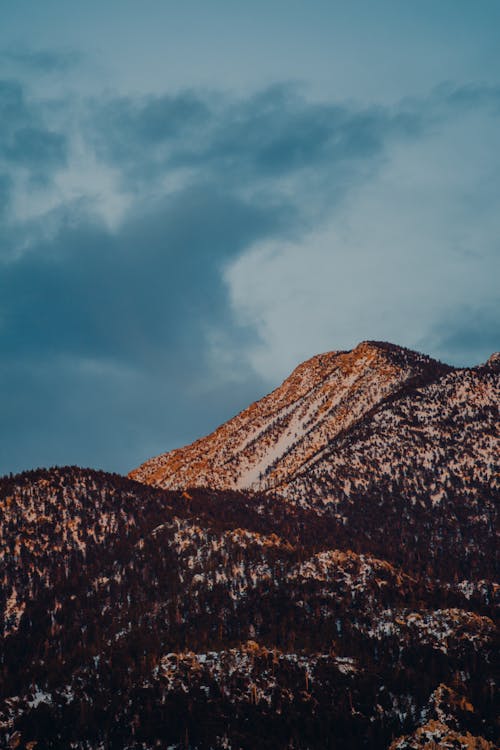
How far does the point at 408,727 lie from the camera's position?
195375mm

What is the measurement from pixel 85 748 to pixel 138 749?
10704 mm

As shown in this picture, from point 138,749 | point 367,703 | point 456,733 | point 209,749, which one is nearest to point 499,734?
point 456,733

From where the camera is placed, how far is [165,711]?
19638cm

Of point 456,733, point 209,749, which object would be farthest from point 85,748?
point 456,733

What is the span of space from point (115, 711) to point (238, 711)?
83.8ft

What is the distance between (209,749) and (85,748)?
25.0 meters

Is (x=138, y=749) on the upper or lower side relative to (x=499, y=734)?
upper

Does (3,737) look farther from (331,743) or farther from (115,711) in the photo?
(331,743)

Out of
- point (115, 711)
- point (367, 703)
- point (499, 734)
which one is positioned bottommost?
point (499, 734)

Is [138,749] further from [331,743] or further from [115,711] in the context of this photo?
[331,743]

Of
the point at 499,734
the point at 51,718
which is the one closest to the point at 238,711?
the point at 51,718

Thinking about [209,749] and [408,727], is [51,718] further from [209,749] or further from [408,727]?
[408,727]

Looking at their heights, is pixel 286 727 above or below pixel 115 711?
below

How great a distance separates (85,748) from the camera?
624 ft
